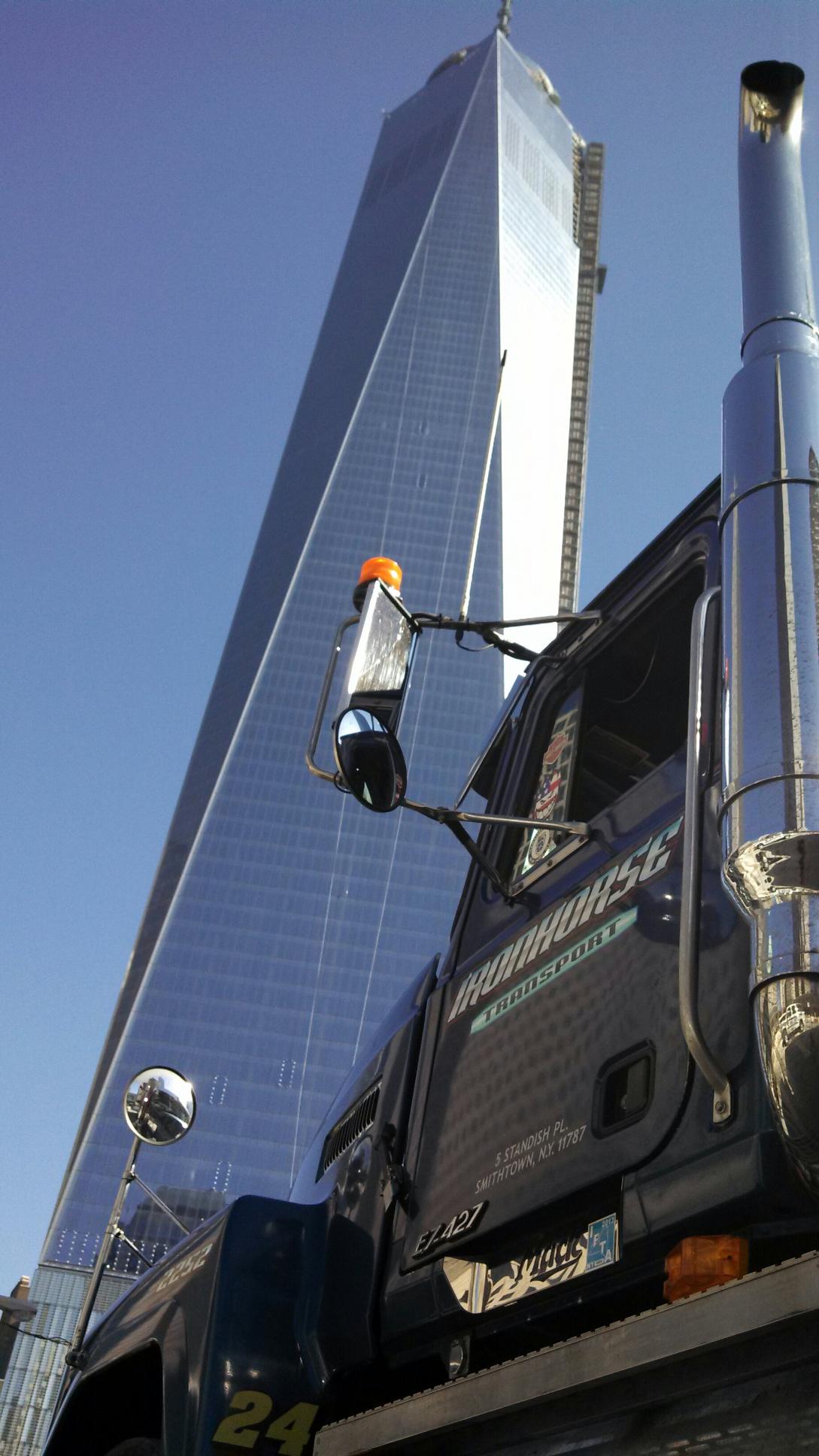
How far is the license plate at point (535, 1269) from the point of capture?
6.99 ft

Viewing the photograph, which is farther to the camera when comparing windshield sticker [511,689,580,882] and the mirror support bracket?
windshield sticker [511,689,580,882]

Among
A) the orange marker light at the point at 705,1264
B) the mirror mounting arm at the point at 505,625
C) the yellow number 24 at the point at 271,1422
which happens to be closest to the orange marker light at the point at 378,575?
the mirror mounting arm at the point at 505,625

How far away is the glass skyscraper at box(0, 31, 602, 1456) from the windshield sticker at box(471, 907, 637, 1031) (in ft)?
230

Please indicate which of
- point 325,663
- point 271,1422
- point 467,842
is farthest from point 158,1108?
point 325,663

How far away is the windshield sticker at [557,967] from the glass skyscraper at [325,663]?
69980 millimetres

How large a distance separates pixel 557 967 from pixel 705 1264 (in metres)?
0.76

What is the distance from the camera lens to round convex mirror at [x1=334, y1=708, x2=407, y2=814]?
2.50 metres

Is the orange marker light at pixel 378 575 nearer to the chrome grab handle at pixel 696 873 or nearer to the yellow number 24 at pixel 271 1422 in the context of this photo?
the chrome grab handle at pixel 696 873

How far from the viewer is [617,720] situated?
346 cm

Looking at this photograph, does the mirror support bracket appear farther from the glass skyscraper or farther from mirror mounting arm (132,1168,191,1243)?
the glass skyscraper

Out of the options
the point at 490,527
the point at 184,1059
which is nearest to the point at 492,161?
the point at 490,527

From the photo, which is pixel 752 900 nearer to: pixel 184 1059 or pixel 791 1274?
pixel 791 1274

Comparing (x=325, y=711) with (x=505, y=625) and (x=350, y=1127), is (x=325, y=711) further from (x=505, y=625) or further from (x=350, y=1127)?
(x=350, y=1127)

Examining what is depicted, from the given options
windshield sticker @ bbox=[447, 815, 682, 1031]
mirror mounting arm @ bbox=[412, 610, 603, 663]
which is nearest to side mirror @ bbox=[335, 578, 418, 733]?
mirror mounting arm @ bbox=[412, 610, 603, 663]
